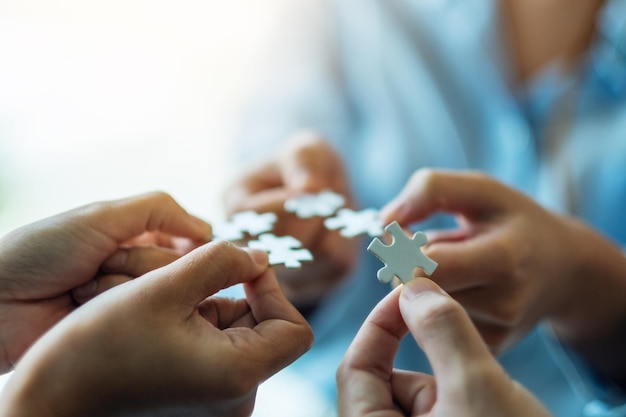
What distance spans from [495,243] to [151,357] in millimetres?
390

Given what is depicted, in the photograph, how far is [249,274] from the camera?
54 cm

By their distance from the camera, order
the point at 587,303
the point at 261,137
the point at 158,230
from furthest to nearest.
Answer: the point at 261,137 → the point at 587,303 → the point at 158,230

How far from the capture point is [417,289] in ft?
1.54

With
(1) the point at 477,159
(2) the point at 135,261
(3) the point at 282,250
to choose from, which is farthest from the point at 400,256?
(1) the point at 477,159

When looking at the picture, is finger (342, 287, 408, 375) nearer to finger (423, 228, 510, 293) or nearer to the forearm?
finger (423, 228, 510, 293)

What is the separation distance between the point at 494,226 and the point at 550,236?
0.08m

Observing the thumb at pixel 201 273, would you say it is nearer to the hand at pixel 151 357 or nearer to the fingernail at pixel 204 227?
the hand at pixel 151 357

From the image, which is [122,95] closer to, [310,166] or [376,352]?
[310,166]

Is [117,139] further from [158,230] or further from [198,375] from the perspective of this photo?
[198,375]

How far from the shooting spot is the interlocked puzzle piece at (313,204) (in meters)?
0.77

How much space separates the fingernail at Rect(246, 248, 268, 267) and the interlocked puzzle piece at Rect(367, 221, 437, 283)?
108mm

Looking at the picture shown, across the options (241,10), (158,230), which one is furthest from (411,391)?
(241,10)

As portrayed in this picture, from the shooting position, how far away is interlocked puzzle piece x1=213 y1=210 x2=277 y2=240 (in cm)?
67

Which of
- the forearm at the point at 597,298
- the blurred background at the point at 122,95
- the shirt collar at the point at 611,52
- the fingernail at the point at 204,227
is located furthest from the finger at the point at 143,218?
the shirt collar at the point at 611,52
